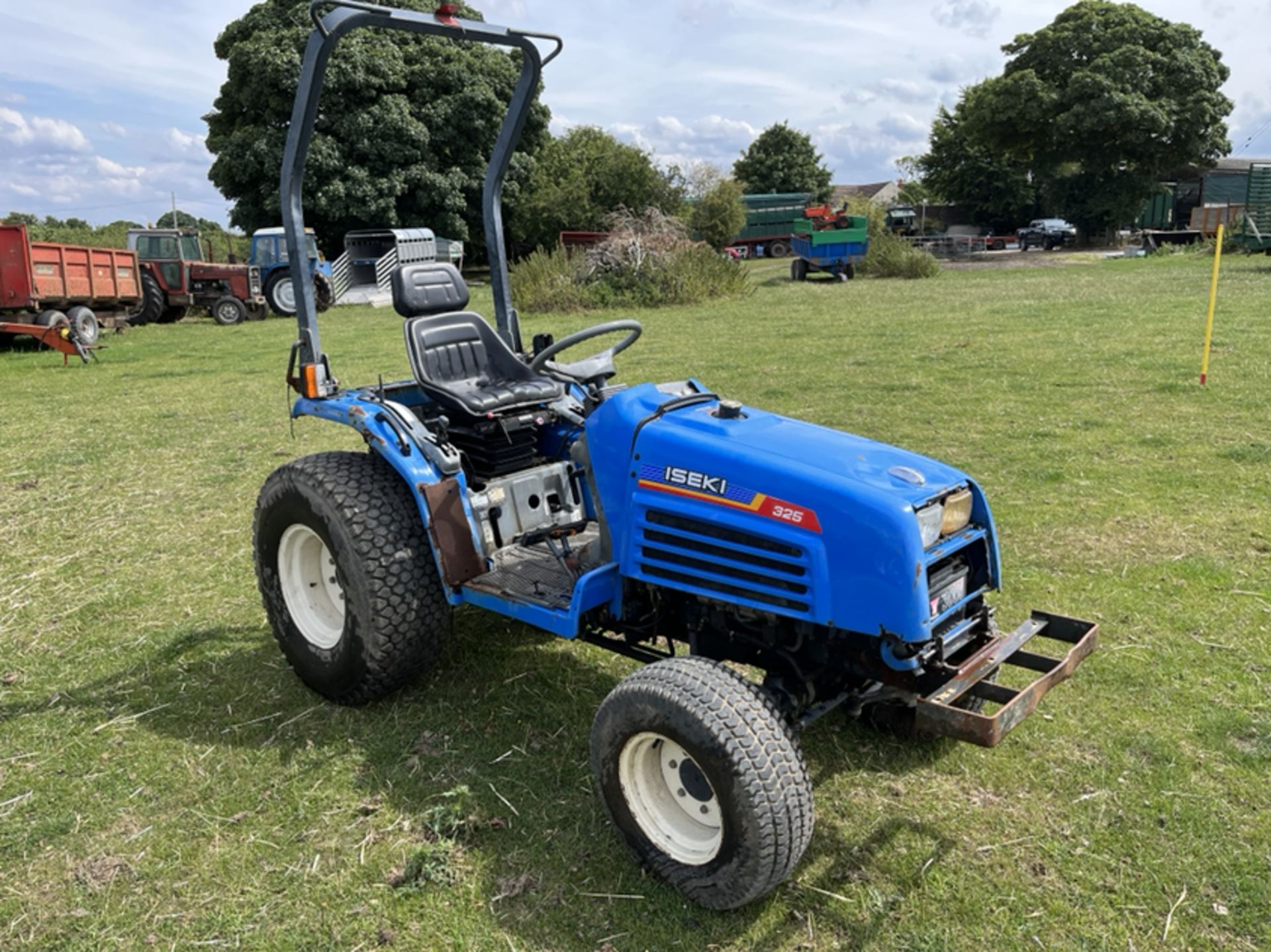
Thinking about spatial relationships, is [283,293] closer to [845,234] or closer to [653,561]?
[845,234]

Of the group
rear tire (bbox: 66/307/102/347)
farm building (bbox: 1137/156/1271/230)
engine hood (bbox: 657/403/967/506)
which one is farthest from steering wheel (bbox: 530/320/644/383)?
farm building (bbox: 1137/156/1271/230)

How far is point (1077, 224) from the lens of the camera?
37.3m

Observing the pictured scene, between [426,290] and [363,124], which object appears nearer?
[426,290]

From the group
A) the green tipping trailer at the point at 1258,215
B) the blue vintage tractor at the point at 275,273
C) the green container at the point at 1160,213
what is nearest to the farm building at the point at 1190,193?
the green container at the point at 1160,213

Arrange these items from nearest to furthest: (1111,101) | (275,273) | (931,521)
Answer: (931,521) → (275,273) → (1111,101)

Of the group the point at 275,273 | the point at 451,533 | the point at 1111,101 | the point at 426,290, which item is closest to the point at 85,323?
the point at 275,273

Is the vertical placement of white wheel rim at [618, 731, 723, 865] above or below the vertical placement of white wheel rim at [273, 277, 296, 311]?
below

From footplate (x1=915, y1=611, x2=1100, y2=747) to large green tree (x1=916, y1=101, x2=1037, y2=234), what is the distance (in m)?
45.3

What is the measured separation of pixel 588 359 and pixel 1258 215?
27.7 metres

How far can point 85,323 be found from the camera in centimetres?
1543

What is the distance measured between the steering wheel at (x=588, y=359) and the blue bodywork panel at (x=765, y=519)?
1.90 feet

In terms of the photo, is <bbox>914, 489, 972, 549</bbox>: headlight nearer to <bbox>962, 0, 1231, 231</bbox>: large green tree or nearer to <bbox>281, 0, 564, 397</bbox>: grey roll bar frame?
<bbox>281, 0, 564, 397</bbox>: grey roll bar frame

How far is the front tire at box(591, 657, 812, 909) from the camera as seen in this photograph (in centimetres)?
239

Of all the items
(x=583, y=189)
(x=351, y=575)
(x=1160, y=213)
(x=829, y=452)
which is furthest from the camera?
(x=1160, y=213)
